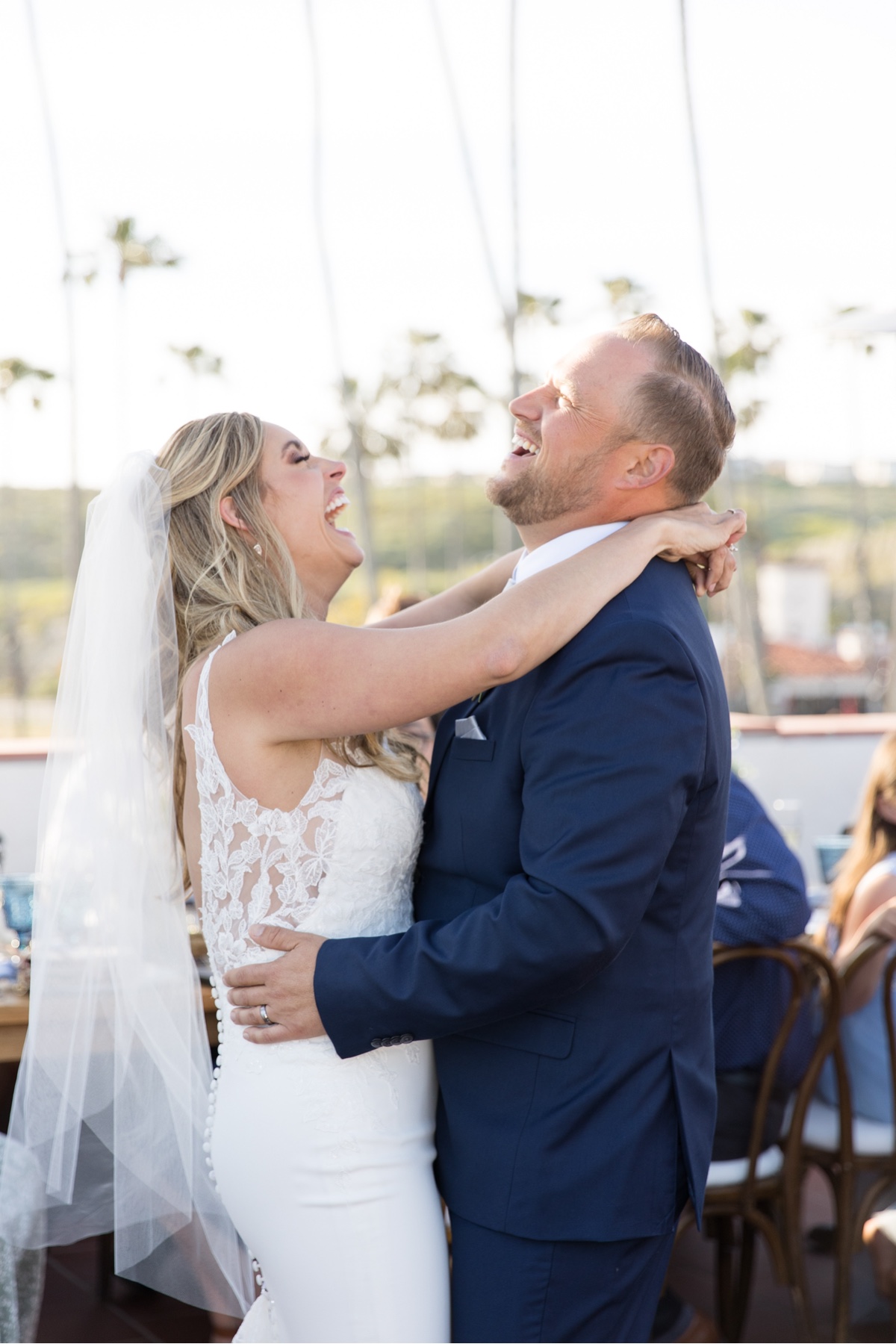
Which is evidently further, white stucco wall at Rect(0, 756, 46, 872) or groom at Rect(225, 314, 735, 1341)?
white stucco wall at Rect(0, 756, 46, 872)

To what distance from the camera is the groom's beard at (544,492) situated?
1.79 meters

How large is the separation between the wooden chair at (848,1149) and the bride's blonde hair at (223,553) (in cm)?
169

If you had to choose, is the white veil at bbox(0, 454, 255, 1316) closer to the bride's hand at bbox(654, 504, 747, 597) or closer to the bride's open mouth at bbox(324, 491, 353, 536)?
the bride's open mouth at bbox(324, 491, 353, 536)

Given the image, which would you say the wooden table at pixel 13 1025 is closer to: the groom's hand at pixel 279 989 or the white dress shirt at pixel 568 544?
the groom's hand at pixel 279 989

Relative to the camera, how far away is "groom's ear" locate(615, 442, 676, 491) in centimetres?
176

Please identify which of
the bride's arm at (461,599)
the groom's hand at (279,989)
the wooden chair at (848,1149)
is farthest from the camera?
the wooden chair at (848,1149)

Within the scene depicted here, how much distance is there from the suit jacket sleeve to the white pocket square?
128mm

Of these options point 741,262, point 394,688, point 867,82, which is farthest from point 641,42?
point 394,688

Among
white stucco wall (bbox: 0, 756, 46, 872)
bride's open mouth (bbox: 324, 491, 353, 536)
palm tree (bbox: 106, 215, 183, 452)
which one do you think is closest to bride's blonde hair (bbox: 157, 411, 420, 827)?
bride's open mouth (bbox: 324, 491, 353, 536)

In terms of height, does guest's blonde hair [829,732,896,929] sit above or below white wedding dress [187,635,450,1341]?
below

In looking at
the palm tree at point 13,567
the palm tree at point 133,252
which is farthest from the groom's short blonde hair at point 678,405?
the palm tree at point 13,567

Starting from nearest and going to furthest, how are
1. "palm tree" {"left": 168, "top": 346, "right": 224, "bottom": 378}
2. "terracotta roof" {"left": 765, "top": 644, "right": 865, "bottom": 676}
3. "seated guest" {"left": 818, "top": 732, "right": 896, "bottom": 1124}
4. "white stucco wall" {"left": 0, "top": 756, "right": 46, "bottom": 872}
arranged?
"seated guest" {"left": 818, "top": 732, "right": 896, "bottom": 1124} < "white stucco wall" {"left": 0, "top": 756, "right": 46, "bottom": 872} < "palm tree" {"left": 168, "top": 346, "right": 224, "bottom": 378} < "terracotta roof" {"left": 765, "top": 644, "right": 865, "bottom": 676}

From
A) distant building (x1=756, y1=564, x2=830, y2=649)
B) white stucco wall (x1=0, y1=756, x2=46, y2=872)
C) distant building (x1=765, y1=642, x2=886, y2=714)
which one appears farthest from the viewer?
distant building (x1=756, y1=564, x2=830, y2=649)

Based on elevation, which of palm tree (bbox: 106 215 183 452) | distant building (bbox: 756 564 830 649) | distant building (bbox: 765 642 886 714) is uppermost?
palm tree (bbox: 106 215 183 452)
